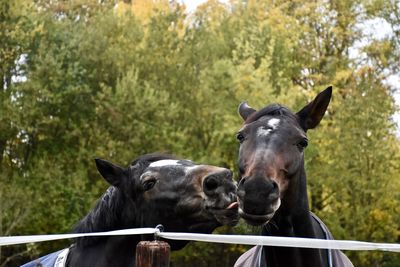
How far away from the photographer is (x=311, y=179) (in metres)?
25.9

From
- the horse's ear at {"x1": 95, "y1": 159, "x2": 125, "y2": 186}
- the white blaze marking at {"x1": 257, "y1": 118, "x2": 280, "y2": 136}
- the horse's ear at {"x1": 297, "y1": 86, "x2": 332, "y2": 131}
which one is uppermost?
the horse's ear at {"x1": 297, "y1": 86, "x2": 332, "y2": 131}

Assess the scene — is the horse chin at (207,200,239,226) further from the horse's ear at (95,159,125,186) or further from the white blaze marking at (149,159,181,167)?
the horse's ear at (95,159,125,186)

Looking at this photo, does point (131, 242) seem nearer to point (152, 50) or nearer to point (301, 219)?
point (301, 219)

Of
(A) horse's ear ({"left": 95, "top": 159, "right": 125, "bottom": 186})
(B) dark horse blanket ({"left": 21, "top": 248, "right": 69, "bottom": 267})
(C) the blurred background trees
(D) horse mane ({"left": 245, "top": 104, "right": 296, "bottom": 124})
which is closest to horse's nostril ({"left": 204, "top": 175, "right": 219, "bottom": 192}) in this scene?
(D) horse mane ({"left": 245, "top": 104, "right": 296, "bottom": 124})

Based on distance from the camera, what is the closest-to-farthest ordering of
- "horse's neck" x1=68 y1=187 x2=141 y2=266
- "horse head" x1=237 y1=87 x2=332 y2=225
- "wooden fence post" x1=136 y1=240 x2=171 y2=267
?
"wooden fence post" x1=136 y1=240 x2=171 y2=267 < "horse head" x1=237 y1=87 x2=332 y2=225 < "horse's neck" x1=68 y1=187 x2=141 y2=266

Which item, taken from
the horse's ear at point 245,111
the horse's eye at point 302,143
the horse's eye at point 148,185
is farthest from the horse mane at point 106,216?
the horse's eye at point 302,143

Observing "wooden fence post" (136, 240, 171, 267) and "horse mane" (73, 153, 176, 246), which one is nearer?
"wooden fence post" (136, 240, 171, 267)

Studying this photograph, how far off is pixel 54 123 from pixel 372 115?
10.7 meters

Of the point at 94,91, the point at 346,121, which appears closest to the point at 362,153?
the point at 346,121

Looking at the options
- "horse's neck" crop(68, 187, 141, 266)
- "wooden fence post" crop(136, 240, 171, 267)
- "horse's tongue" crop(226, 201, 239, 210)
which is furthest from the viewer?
"horse's neck" crop(68, 187, 141, 266)

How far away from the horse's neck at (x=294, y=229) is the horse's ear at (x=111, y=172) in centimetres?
121

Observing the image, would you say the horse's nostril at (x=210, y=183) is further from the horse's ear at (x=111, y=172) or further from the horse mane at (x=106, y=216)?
the horse's ear at (x=111, y=172)

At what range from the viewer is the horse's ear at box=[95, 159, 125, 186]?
5.83 metres

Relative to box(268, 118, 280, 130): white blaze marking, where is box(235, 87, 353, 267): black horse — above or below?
below
